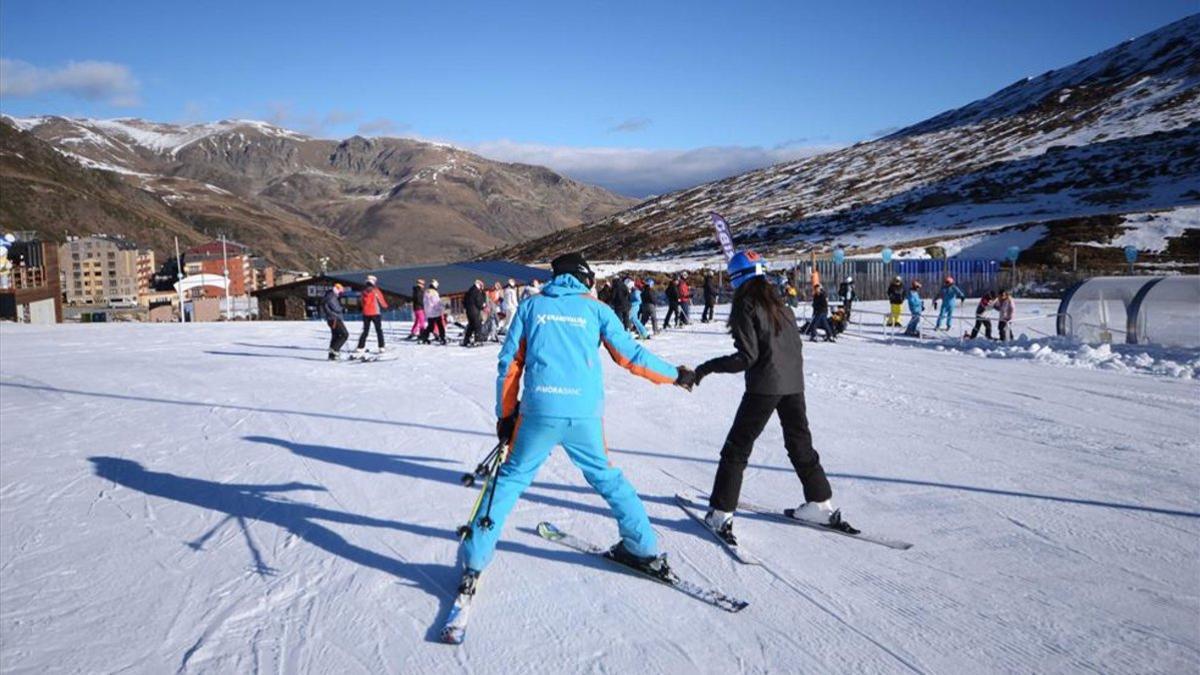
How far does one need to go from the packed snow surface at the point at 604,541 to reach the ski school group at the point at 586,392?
18cm

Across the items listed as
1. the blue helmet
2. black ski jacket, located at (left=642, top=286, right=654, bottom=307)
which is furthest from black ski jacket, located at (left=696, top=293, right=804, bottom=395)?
black ski jacket, located at (left=642, top=286, right=654, bottom=307)

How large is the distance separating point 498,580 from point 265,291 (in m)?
46.2

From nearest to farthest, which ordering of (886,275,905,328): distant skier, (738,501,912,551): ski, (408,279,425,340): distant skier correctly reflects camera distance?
(738,501,912,551): ski → (408,279,425,340): distant skier → (886,275,905,328): distant skier

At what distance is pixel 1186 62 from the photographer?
104062 mm

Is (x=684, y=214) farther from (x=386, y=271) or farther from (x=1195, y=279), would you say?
(x=1195, y=279)

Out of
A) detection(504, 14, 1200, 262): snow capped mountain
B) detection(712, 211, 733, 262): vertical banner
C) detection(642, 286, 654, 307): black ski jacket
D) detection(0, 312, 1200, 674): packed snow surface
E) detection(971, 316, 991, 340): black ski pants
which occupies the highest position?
detection(504, 14, 1200, 262): snow capped mountain

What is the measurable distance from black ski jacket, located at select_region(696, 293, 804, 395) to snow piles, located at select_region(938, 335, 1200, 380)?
363 inches

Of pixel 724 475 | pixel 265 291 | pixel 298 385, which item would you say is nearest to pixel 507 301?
pixel 298 385

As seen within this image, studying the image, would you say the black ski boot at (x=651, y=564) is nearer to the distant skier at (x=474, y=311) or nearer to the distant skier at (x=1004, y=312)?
the distant skier at (x=474, y=311)

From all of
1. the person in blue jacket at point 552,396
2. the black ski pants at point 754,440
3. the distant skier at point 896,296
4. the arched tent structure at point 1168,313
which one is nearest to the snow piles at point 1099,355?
the arched tent structure at point 1168,313

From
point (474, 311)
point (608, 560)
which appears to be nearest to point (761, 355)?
point (608, 560)

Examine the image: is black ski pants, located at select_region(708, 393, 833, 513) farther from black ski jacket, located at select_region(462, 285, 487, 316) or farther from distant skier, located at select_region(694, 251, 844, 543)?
black ski jacket, located at select_region(462, 285, 487, 316)

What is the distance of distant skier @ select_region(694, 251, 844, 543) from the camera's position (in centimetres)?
406

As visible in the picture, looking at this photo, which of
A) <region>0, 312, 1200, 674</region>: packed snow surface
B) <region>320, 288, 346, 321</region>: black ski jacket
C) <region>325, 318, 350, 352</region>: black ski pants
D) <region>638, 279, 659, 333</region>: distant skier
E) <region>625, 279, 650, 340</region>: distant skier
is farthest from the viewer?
<region>638, 279, 659, 333</region>: distant skier
